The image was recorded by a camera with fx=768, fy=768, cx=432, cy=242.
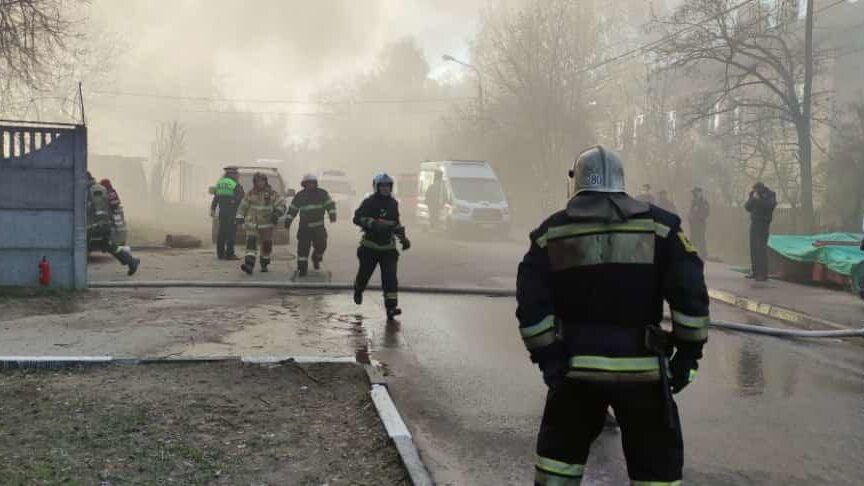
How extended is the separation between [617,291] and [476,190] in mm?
20609

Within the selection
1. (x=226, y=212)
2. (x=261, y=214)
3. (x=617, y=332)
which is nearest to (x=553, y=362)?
(x=617, y=332)

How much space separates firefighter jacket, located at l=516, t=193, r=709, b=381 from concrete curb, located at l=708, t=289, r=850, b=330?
23.0 ft

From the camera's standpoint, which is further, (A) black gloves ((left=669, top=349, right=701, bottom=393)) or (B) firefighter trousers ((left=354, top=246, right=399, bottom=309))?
(B) firefighter trousers ((left=354, top=246, right=399, bottom=309))

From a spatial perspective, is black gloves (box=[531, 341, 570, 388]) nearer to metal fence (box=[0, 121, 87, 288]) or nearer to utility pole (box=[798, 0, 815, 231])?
metal fence (box=[0, 121, 87, 288])

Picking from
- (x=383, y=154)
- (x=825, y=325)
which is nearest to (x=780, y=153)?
(x=825, y=325)

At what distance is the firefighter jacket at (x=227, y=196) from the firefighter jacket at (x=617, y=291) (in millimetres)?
11664

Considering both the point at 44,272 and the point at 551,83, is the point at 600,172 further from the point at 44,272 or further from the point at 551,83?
the point at 551,83

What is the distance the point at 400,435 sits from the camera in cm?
430

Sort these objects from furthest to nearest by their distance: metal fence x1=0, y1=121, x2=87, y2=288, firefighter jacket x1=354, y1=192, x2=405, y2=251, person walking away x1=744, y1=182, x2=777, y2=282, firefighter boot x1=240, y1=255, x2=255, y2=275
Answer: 1. person walking away x1=744, y1=182, x2=777, y2=282
2. firefighter boot x1=240, y1=255, x2=255, y2=275
3. metal fence x1=0, y1=121, x2=87, y2=288
4. firefighter jacket x1=354, y1=192, x2=405, y2=251

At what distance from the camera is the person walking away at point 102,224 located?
1073cm

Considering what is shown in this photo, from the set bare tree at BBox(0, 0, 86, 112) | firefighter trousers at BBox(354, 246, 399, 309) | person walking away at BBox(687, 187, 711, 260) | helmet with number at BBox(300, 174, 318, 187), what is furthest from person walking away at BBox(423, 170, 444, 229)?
firefighter trousers at BBox(354, 246, 399, 309)

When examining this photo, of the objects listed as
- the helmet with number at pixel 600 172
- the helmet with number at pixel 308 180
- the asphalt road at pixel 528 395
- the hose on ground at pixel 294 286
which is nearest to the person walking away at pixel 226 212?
the helmet with number at pixel 308 180

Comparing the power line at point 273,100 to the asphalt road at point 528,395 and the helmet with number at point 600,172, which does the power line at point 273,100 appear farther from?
the helmet with number at point 600,172

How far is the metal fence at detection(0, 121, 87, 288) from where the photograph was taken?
8.91 metres
